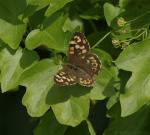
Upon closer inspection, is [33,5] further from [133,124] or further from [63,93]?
[133,124]

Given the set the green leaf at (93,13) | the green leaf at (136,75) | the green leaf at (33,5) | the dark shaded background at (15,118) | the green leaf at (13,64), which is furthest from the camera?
the dark shaded background at (15,118)

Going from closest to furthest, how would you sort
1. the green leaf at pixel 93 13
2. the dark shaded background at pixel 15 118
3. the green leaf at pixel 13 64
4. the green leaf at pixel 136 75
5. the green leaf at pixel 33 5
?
1. the green leaf at pixel 136 75
2. the green leaf at pixel 33 5
3. the green leaf at pixel 13 64
4. the green leaf at pixel 93 13
5. the dark shaded background at pixel 15 118

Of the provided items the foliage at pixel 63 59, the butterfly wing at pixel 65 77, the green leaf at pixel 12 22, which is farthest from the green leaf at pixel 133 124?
the green leaf at pixel 12 22

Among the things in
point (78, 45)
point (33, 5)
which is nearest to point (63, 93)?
point (78, 45)

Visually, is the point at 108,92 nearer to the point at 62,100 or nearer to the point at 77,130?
the point at 62,100

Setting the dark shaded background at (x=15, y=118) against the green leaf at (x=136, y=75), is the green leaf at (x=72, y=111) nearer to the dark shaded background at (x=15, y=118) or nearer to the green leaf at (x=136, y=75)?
the green leaf at (x=136, y=75)

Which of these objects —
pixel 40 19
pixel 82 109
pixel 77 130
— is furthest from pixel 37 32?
pixel 77 130

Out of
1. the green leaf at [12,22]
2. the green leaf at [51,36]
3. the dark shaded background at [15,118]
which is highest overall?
the green leaf at [12,22]
